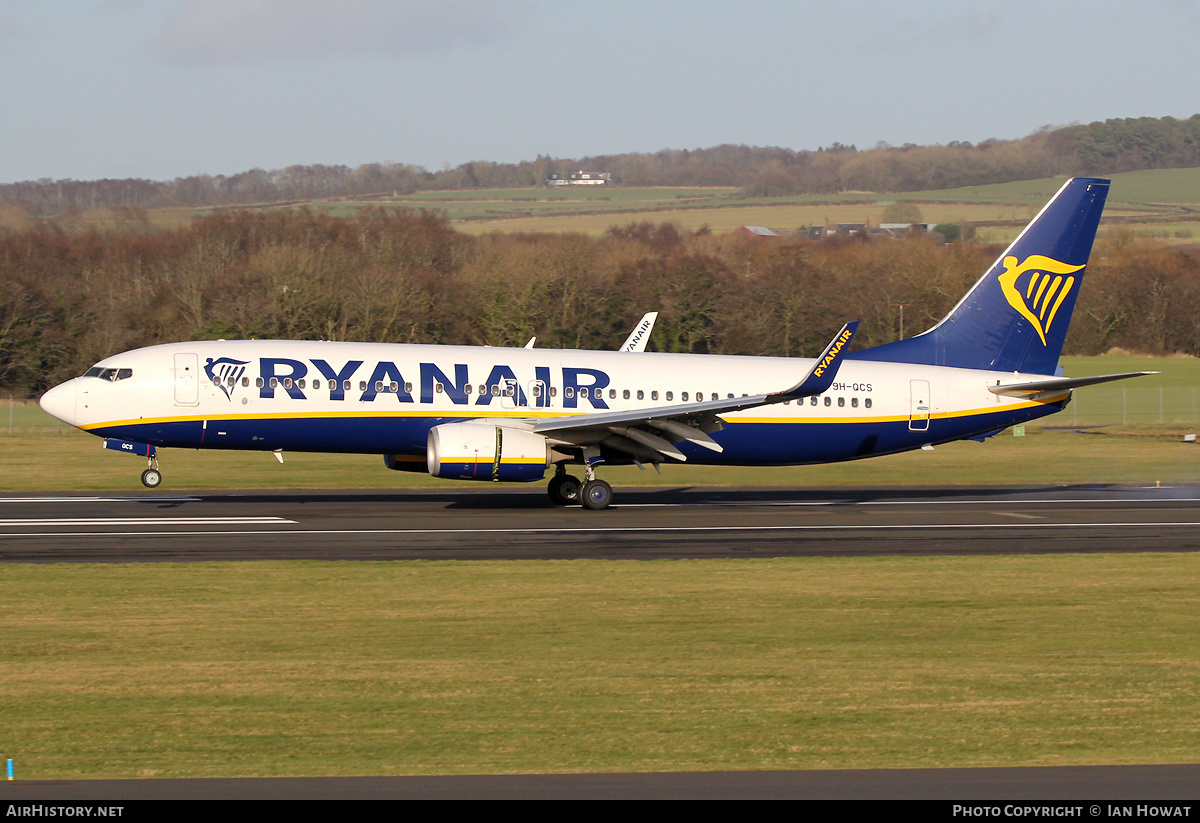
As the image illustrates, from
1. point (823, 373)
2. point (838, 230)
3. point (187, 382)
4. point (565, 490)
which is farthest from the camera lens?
point (838, 230)

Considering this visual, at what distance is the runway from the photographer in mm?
23000

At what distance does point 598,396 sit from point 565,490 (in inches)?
102

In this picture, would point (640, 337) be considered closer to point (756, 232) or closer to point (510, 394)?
point (510, 394)

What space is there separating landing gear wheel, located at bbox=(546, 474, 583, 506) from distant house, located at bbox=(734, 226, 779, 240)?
8842 cm

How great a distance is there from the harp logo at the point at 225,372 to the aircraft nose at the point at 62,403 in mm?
3146

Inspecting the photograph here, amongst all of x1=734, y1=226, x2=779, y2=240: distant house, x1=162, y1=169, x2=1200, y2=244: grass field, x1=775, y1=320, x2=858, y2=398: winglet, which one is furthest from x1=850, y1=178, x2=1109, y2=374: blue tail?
x1=162, y1=169, x2=1200, y2=244: grass field

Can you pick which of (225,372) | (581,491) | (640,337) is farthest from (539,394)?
(640,337)

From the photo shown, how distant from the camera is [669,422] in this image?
2869cm

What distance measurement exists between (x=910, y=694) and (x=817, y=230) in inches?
5475

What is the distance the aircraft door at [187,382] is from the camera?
28.2m

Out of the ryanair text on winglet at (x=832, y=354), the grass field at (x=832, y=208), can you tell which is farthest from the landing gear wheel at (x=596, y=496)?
the grass field at (x=832, y=208)

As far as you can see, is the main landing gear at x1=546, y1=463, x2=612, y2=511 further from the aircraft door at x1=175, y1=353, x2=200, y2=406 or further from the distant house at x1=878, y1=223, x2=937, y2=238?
the distant house at x1=878, y1=223, x2=937, y2=238

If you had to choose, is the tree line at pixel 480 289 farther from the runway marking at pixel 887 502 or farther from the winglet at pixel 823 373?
the winglet at pixel 823 373

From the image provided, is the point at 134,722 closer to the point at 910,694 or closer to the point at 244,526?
the point at 910,694
